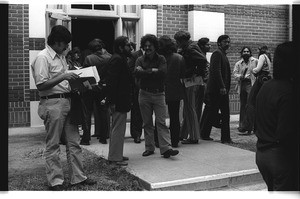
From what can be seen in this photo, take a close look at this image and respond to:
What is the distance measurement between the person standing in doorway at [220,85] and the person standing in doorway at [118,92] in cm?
220

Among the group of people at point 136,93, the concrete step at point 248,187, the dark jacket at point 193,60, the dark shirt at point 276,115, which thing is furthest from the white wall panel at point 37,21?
the dark shirt at point 276,115

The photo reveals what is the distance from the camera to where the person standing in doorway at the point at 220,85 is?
780 cm

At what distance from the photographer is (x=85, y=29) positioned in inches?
517

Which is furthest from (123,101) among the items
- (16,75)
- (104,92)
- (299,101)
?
(16,75)

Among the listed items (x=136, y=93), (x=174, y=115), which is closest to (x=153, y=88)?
(x=174, y=115)

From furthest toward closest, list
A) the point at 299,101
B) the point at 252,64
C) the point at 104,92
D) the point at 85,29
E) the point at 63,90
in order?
the point at 85,29
the point at 252,64
the point at 104,92
the point at 63,90
the point at 299,101

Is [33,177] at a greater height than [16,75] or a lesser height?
lesser

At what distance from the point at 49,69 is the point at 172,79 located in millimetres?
2706

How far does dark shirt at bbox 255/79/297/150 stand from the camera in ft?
10.6

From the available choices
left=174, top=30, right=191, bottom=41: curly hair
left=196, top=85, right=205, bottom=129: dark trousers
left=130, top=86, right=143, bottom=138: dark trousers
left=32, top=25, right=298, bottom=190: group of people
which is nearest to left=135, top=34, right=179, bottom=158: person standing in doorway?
left=32, top=25, right=298, bottom=190: group of people

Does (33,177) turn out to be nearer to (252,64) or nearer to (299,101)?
(299,101)

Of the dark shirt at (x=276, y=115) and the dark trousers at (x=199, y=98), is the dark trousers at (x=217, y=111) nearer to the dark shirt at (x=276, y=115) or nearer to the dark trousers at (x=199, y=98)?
the dark trousers at (x=199, y=98)

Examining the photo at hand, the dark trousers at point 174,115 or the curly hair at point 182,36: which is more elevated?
the curly hair at point 182,36

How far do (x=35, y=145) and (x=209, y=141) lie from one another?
3.26 m
